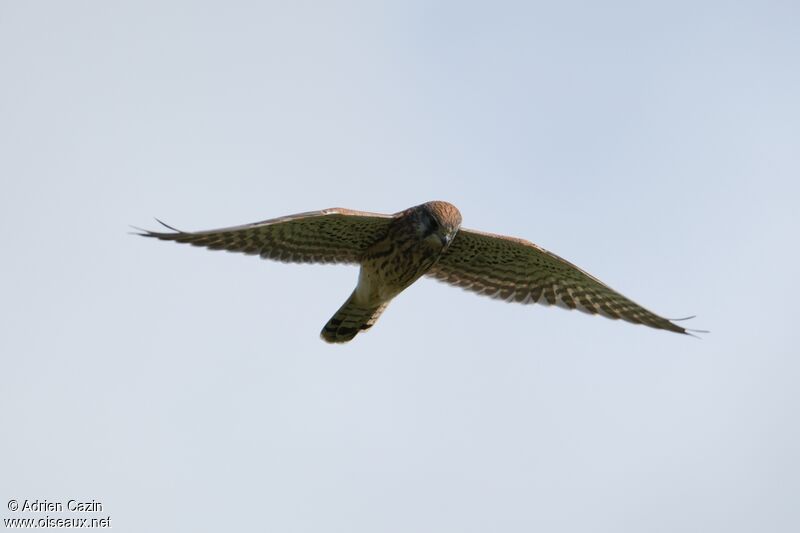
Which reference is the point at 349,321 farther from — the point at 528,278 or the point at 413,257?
the point at 528,278

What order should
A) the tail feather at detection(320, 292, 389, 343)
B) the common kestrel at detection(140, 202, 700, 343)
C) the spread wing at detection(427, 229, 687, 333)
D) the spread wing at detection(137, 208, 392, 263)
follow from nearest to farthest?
1. the spread wing at detection(137, 208, 392, 263)
2. the common kestrel at detection(140, 202, 700, 343)
3. the tail feather at detection(320, 292, 389, 343)
4. the spread wing at detection(427, 229, 687, 333)

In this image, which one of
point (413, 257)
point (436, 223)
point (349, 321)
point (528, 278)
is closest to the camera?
point (436, 223)

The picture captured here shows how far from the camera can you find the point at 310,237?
11.6 metres

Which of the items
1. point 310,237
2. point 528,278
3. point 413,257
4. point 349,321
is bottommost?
point 349,321

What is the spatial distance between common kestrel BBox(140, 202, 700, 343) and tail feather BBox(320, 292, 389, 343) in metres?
0.01

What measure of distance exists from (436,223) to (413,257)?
0.45 metres

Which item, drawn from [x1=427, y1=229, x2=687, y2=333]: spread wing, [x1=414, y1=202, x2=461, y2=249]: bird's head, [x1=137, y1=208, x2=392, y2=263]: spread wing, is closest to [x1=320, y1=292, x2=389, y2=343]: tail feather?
[x1=137, y1=208, x2=392, y2=263]: spread wing

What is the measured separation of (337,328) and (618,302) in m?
3.09

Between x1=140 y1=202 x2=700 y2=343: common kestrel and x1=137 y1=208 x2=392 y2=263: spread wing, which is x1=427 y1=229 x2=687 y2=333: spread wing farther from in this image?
x1=137 y1=208 x2=392 y2=263: spread wing

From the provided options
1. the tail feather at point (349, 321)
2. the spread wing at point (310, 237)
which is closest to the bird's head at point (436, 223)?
the spread wing at point (310, 237)

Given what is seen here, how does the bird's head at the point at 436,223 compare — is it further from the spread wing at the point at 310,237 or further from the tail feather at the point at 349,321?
the tail feather at the point at 349,321

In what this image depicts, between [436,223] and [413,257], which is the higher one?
[436,223]

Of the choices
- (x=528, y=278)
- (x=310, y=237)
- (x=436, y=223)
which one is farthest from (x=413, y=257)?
(x=528, y=278)

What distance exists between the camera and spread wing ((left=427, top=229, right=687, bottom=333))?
1209 cm
